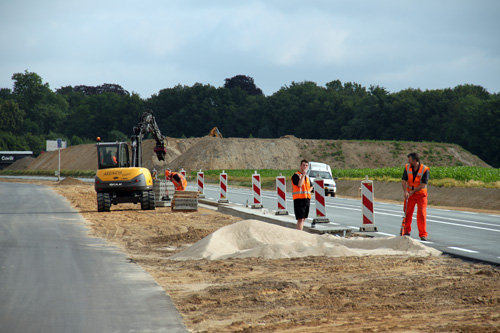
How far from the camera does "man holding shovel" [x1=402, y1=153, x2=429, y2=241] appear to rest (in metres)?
13.4

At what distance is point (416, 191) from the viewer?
13508 mm

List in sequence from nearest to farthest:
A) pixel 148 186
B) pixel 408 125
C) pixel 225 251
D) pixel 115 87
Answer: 1. pixel 225 251
2. pixel 148 186
3. pixel 408 125
4. pixel 115 87

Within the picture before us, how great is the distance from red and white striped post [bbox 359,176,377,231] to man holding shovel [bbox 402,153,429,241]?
3.81ft

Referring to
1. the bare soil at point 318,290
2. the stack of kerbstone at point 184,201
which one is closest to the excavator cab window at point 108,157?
the stack of kerbstone at point 184,201

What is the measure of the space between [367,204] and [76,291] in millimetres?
8470

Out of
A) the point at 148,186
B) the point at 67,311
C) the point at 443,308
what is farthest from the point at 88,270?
the point at 148,186

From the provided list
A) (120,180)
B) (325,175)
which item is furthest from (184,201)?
(325,175)

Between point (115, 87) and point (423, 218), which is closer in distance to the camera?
point (423, 218)

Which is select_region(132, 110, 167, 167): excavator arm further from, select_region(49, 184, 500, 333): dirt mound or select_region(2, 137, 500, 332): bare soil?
select_region(49, 184, 500, 333): dirt mound

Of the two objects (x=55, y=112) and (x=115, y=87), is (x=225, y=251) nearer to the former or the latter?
(x=55, y=112)

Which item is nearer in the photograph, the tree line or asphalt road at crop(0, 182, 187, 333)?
asphalt road at crop(0, 182, 187, 333)

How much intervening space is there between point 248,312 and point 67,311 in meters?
2.01

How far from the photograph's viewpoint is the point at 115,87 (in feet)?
549

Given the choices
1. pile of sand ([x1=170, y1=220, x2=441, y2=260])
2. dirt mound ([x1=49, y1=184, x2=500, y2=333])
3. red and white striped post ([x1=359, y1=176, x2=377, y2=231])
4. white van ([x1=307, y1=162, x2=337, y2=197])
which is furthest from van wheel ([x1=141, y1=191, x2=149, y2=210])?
white van ([x1=307, y1=162, x2=337, y2=197])
